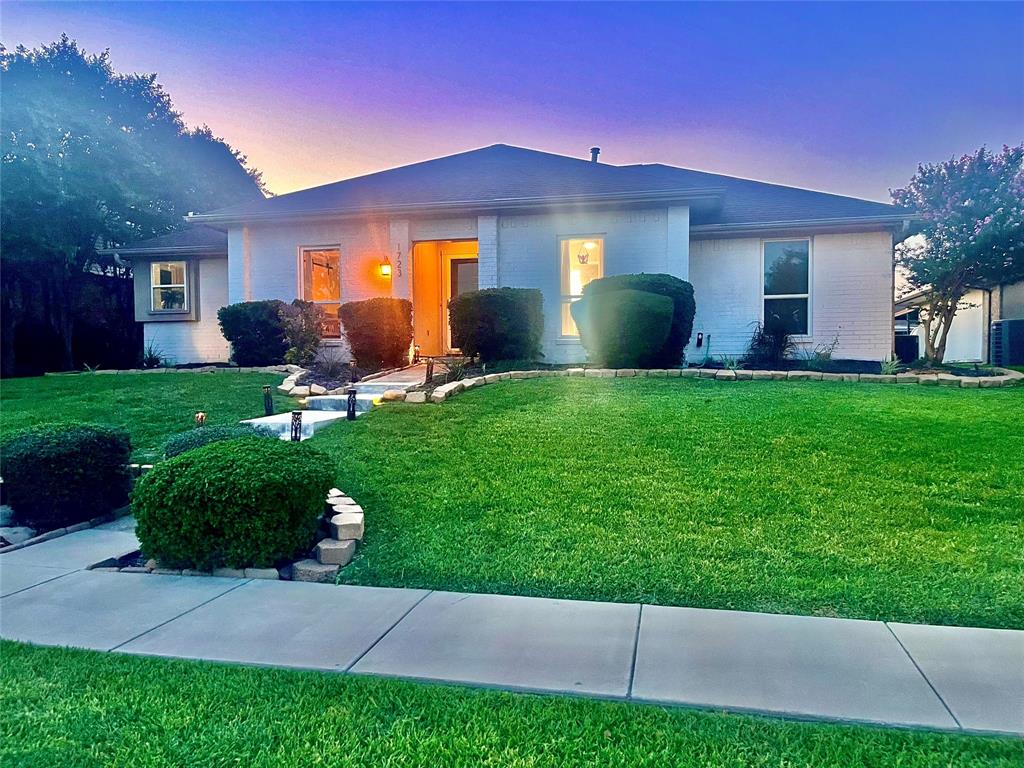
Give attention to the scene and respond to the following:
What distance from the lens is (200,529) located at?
4.23 metres

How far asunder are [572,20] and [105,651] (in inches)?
362

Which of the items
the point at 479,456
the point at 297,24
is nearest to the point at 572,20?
the point at 297,24

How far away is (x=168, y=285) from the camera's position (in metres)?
14.8

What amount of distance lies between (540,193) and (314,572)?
30.0ft

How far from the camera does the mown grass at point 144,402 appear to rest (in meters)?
8.10

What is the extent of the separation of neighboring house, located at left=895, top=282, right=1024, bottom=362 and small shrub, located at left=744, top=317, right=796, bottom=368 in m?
4.45

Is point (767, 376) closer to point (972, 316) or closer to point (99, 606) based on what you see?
point (99, 606)

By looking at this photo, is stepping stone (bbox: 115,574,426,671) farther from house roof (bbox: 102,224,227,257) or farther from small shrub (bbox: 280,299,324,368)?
house roof (bbox: 102,224,227,257)

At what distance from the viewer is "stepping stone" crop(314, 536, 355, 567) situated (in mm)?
4305

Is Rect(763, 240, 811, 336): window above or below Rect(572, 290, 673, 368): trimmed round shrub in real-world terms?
above

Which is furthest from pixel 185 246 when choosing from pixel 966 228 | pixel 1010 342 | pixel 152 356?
pixel 1010 342

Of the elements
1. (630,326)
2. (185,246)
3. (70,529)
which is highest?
(185,246)

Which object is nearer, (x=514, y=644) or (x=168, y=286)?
(x=514, y=644)

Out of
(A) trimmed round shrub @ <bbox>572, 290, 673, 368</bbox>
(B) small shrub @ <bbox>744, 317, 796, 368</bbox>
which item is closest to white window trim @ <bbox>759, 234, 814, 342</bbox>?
(B) small shrub @ <bbox>744, 317, 796, 368</bbox>
